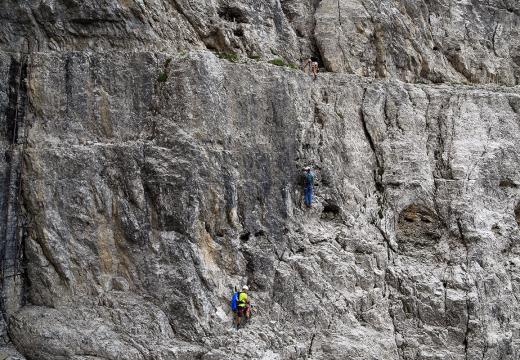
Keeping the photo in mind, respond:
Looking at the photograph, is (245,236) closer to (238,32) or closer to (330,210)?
(330,210)

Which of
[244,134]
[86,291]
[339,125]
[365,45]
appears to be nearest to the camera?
[86,291]

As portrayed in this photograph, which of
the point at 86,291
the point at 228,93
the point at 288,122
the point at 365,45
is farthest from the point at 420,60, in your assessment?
the point at 86,291

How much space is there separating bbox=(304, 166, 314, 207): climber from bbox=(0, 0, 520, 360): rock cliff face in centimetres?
40

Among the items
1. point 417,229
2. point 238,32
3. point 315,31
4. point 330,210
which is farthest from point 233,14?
point 417,229

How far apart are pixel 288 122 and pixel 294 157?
5.02 ft

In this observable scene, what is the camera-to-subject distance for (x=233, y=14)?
1029 inches

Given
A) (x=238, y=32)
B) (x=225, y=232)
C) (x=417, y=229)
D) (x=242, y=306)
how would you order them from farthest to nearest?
(x=238, y=32) < (x=417, y=229) < (x=225, y=232) < (x=242, y=306)

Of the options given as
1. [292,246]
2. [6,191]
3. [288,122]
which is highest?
[288,122]

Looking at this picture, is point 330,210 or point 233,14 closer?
point 330,210

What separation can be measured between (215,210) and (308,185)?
4177 millimetres

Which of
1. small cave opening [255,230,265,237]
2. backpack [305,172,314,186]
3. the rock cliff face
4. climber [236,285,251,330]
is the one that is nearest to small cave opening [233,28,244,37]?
the rock cliff face

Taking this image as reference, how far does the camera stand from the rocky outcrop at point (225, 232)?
2005cm

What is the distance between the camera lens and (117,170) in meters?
21.0

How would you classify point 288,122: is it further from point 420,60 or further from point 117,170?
point 420,60
